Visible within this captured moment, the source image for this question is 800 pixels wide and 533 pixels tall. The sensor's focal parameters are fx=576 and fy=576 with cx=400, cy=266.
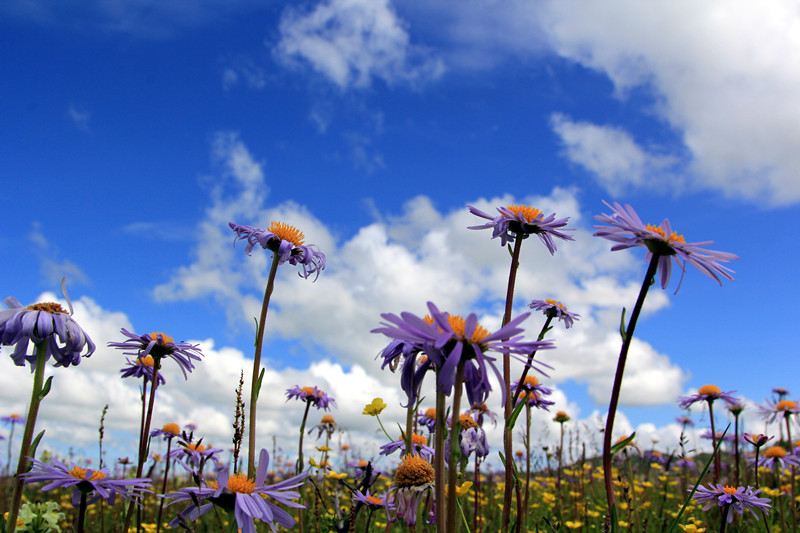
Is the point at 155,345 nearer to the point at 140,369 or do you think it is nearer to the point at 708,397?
the point at 140,369

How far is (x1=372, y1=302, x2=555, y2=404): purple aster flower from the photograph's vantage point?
5.29ft

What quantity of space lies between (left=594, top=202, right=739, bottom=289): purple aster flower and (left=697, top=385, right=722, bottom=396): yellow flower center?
3.83 meters

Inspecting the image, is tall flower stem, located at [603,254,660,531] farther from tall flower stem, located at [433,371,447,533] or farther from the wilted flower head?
the wilted flower head

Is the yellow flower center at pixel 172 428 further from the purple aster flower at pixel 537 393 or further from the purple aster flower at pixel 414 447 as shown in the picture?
the purple aster flower at pixel 537 393

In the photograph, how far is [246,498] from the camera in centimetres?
216

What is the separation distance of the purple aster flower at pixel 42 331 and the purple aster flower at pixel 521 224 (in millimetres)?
2036

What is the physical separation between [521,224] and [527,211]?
0.41 feet

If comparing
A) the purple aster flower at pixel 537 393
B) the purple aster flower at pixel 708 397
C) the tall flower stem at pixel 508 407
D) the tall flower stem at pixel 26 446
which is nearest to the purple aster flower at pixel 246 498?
the tall flower stem at pixel 26 446

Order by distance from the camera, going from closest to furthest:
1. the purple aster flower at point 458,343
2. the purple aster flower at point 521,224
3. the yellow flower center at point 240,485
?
the purple aster flower at point 458,343, the yellow flower center at point 240,485, the purple aster flower at point 521,224

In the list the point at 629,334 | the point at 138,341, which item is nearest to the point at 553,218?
the point at 629,334

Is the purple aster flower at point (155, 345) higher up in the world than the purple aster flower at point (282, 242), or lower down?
lower down

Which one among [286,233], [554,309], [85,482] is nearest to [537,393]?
[554,309]

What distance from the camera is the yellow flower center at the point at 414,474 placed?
7.95ft

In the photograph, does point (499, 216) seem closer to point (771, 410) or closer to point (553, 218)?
point (553, 218)
